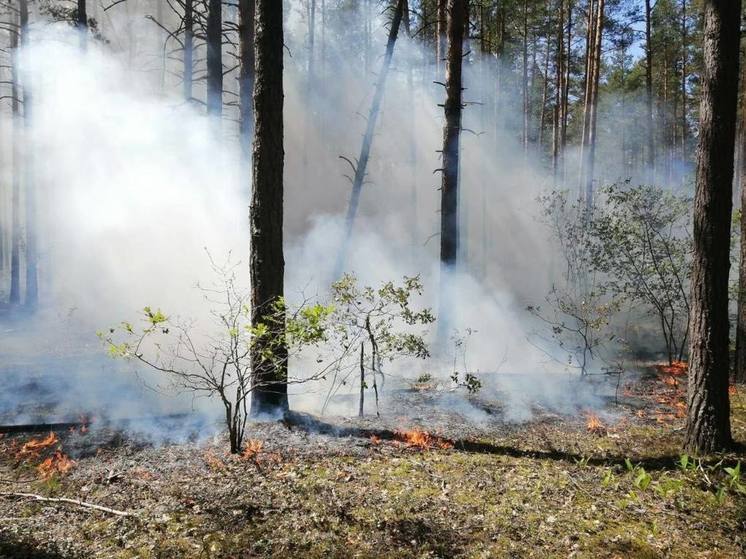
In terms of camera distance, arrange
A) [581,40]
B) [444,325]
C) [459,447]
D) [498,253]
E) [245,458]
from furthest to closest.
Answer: [498,253]
[581,40]
[444,325]
[459,447]
[245,458]

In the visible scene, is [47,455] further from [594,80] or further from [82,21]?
[594,80]

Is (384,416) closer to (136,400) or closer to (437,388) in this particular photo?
(437,388)

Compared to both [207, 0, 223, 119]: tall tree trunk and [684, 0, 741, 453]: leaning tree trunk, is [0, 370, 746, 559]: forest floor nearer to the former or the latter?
[684, 0, 741, 453]: leaning tree trunk

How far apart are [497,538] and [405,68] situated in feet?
91.3

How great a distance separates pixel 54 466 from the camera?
4867mm

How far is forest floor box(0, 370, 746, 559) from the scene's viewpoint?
11.7 feet

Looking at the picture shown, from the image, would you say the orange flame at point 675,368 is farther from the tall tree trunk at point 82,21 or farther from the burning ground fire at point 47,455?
the tall tree trunk at point 82,21

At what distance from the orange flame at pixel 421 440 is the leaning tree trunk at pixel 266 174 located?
167 centimetres

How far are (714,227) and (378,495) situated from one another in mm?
4249

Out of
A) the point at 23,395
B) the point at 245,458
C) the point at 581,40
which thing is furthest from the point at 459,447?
the point at 581,40

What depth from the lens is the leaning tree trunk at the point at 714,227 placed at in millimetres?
4852

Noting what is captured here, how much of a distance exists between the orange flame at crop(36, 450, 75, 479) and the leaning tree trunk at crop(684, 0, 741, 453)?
21.3 ft

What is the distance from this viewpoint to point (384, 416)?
691 cm

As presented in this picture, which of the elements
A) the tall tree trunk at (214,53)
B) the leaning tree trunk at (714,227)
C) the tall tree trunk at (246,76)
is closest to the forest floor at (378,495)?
the leaning tree trunk at (714,227)
